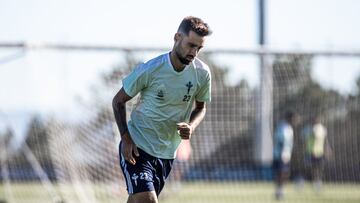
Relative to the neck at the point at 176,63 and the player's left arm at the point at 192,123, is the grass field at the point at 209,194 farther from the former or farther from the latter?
the neck at the point at 176,63

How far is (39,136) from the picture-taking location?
700 inches

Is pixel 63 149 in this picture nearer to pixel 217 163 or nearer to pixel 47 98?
pixel 47 98

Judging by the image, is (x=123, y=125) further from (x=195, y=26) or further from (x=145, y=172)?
(x=195, y=26)

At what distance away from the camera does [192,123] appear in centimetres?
768

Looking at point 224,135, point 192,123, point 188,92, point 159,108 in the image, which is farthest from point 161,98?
point 224,135

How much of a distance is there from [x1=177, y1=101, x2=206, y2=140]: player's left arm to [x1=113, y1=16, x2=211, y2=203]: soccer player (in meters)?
0.02

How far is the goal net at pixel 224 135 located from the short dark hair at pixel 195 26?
187 inches

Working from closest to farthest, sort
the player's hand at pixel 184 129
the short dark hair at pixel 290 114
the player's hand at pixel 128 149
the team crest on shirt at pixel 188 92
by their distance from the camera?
1. the player's hand at pixel 184 129
2. the player's hand at pixel 128 149
3. the team crest on shirt at pixel 188 92
4. the short dark hair at pixel 290 114

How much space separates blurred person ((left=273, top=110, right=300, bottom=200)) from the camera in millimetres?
18789

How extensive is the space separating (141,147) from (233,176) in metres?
9.41

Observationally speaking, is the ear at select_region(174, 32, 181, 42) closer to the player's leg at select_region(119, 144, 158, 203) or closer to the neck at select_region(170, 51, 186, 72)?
the neck at select_region(170, 51, 186, 72)

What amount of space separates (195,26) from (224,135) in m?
8.62

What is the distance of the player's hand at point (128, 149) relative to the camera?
24.3ft

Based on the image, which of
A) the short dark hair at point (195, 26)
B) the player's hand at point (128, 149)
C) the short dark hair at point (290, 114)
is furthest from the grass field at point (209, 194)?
the short dark hair at point (195, 26)
